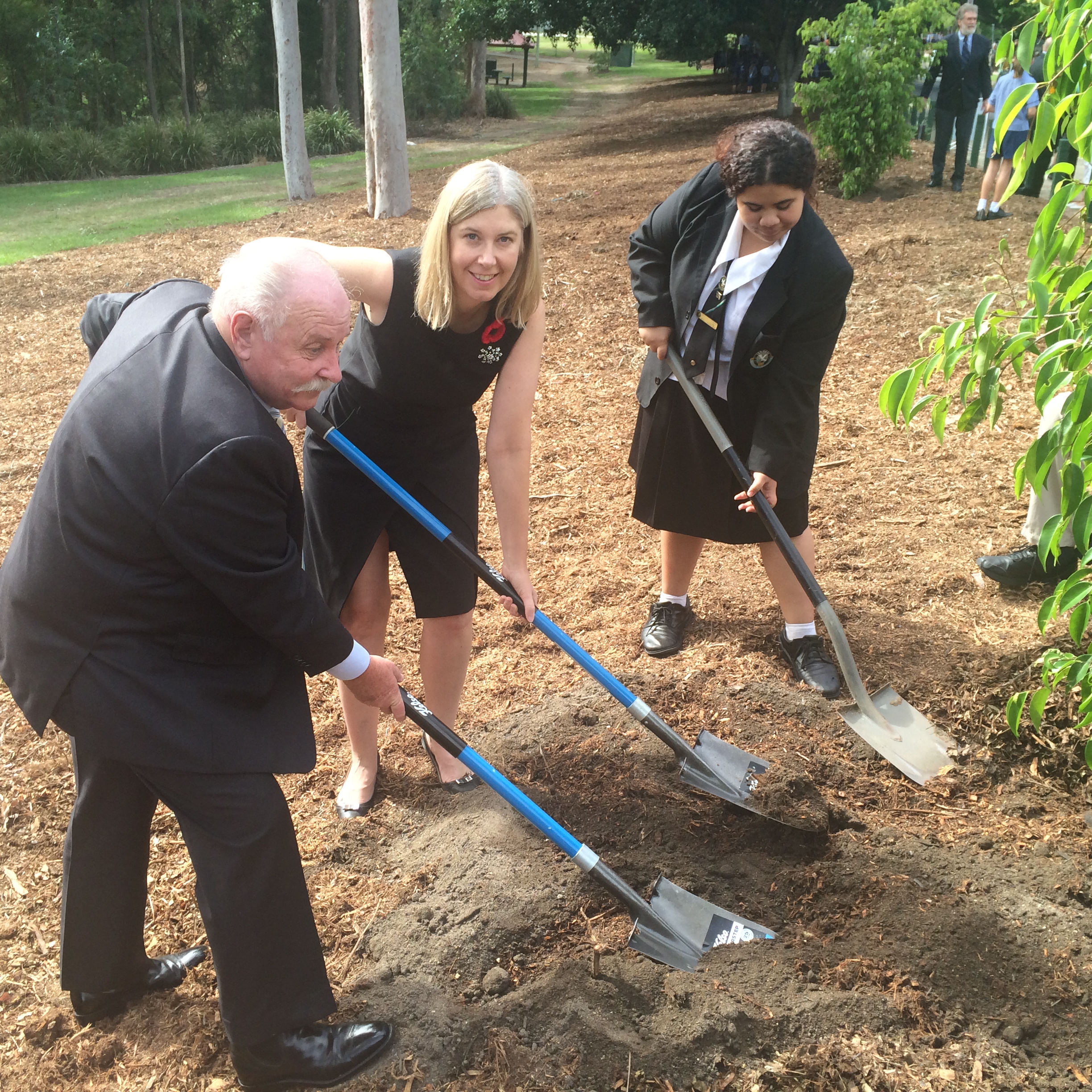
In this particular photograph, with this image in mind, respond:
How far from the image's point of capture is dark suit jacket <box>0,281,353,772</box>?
5.97 ft

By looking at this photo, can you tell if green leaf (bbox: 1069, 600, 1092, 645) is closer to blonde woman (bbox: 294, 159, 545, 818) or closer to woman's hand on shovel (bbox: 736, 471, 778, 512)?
woman's hand on shovel (bbox: 736, 471, 778, 512)

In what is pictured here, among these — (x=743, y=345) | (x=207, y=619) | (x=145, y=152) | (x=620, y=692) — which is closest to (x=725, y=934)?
(x=620, y=692)

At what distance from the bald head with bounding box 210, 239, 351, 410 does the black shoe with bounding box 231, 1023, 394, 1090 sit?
1.47 metres

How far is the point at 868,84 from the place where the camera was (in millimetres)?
10039

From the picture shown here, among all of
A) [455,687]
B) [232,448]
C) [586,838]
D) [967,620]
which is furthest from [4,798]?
[967,620]

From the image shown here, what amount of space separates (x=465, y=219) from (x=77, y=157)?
19.1 meters

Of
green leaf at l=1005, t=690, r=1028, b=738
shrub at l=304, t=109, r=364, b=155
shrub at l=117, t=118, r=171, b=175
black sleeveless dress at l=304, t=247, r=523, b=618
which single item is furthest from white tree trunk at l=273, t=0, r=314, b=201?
green leaf at l=1005, t=690, r=1028, b=738

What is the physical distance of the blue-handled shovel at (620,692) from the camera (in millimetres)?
2730

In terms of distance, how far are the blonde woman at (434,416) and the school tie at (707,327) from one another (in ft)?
2.63

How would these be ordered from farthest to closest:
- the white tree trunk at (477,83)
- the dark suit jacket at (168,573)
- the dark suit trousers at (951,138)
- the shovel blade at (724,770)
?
the white tree trunk at (477,83), the dark suit trousers at (951,138), the shovel blade at (724,770), the dark suit jacket at (168,573)

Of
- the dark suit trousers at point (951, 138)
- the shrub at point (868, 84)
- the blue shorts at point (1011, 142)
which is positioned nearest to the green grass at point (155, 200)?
the shrub at point (868, 84)

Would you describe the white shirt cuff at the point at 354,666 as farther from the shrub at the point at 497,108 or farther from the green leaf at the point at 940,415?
the shrub at the point at 497,108

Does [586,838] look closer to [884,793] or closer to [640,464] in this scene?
[884,793]

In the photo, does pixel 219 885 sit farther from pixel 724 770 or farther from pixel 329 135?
pixel 329 135
